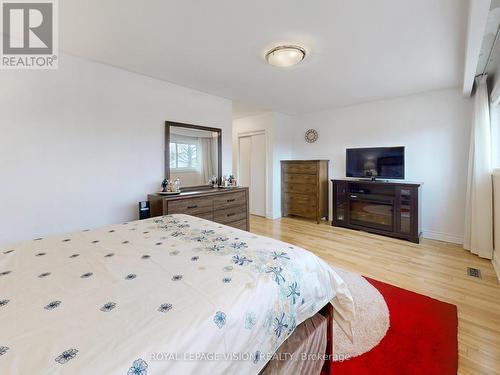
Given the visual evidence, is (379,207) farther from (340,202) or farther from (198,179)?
(198,179)

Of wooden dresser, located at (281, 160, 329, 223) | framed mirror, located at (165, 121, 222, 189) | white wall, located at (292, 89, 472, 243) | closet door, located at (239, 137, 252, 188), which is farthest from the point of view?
closet door, located at (239, 137, 252, 188)

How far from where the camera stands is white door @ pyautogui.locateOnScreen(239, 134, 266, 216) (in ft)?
18.2

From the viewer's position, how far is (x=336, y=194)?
14.5 feet

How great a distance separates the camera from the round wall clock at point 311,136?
5.15m

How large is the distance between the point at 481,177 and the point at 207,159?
3.87m

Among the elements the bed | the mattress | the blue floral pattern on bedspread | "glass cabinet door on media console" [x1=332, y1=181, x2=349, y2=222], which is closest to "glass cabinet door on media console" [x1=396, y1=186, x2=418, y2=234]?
"glass cabinet door on media console" [x1=332, y1=181, x2=349, y2=222]

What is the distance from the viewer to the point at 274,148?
17.1 feet

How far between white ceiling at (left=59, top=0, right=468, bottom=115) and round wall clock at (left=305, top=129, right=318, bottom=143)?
71.3 inches

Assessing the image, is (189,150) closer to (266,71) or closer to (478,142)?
(266,71)

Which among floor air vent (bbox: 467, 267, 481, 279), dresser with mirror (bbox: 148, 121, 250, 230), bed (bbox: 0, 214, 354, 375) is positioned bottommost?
floor air vent (bbox: 467, 267, 481, 279)

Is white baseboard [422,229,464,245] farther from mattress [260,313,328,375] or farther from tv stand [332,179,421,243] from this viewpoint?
mattress [260,313,328,375]

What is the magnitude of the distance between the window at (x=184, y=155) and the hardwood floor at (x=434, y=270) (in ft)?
6.05

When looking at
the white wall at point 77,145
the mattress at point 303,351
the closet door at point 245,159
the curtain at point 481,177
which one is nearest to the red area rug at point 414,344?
the mattress at point 303,351

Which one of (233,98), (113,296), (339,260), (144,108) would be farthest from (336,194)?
(113,296)
